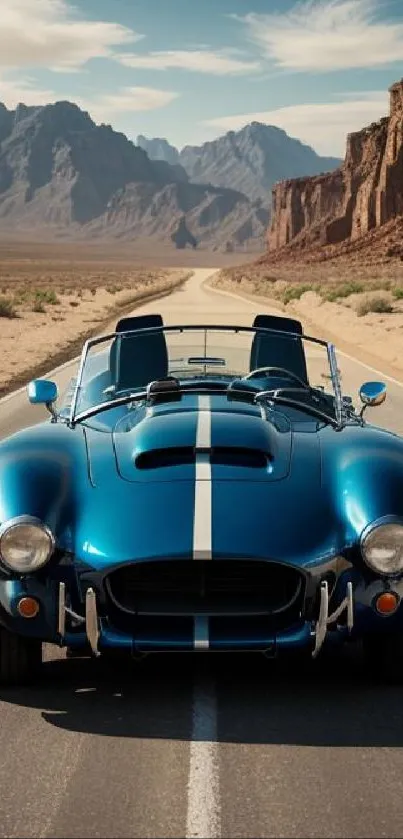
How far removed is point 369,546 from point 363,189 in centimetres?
12961

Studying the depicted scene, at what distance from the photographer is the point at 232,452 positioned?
552cm

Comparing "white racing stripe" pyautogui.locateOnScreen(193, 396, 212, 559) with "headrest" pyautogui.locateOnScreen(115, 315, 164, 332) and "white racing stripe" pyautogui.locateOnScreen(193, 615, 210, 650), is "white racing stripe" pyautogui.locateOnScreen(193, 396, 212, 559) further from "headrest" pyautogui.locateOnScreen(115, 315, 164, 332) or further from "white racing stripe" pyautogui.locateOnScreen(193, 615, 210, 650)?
"headrest" pyautogui.locateOnScreen(115, 315, 164, 332)

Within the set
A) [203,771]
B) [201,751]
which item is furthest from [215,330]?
[203,771]

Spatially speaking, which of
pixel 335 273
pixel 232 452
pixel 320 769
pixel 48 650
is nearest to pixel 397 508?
pixel 232 452

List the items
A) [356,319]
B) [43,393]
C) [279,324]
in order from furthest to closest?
[356,319], [279,324], [43,393]

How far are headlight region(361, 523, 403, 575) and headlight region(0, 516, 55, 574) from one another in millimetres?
1294

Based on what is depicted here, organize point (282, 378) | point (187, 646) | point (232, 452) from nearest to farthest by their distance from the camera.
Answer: point (187, 646) < point (232, 452) < point (282, 378)

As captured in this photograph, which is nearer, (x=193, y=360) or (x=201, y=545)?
(x=201, y=545)

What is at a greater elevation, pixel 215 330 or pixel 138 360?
pixel 215 330

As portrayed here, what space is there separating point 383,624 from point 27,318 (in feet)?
132

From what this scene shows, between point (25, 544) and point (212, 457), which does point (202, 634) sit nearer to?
point (25, 544)

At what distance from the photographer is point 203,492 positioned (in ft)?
16.9

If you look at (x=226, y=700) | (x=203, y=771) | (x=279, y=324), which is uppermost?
(x=279, y=324)

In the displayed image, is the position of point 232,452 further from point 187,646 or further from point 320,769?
point 320,769
